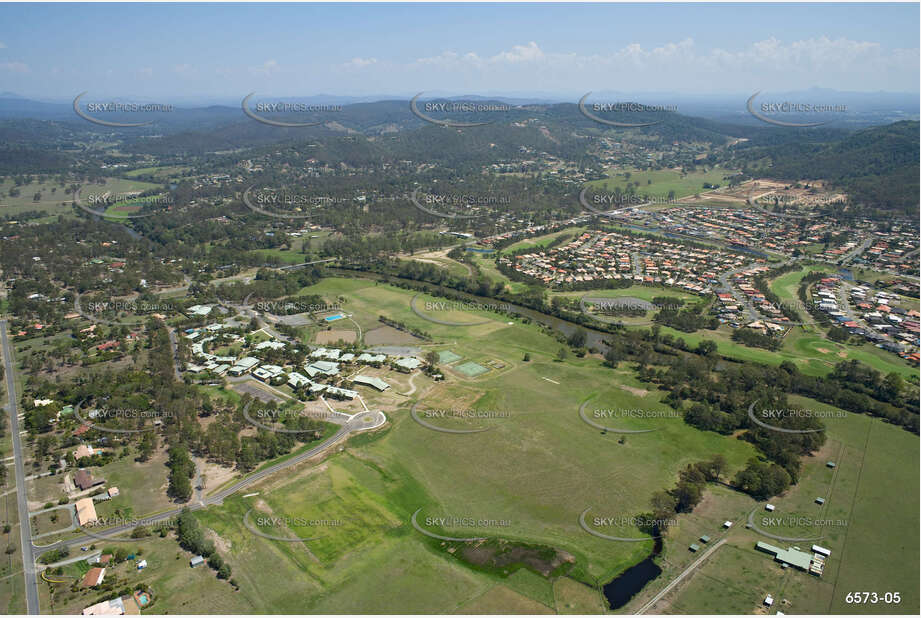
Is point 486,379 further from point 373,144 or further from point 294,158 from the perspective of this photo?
point 373,144

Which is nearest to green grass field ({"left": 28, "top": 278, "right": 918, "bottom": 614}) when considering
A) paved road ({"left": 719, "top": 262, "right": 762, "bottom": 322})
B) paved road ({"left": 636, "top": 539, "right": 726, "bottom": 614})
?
paved road ({"left": 636, "top": 539, "right": 726, "bottom": 614})

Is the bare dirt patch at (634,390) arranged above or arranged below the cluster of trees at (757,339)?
below

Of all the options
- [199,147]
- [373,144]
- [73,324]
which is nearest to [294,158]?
[373,144]

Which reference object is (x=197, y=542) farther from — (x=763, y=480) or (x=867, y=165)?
(x=867, y=165)

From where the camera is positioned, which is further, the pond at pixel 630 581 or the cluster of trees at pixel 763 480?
the cluster of trees at pixel 763 480

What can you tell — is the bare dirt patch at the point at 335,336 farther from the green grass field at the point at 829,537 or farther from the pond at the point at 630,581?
the green grass field at the point at 829,537

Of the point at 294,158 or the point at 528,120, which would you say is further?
the point at 528,120

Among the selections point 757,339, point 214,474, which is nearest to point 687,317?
point 757,339

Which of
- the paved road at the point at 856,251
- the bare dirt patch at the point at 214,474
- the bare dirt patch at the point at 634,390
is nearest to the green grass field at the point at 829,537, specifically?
the bare dirt patch at the point at 634,390
